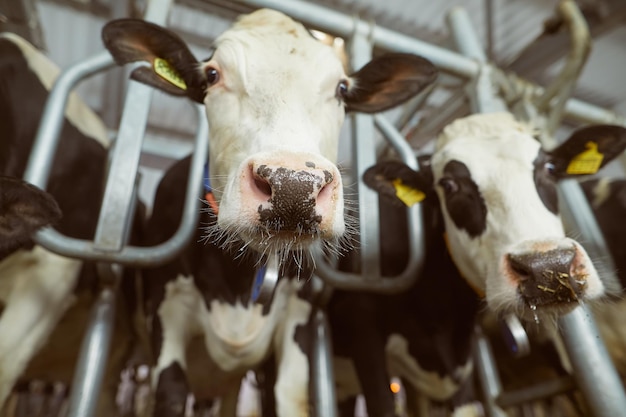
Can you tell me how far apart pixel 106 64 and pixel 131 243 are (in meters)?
0.81

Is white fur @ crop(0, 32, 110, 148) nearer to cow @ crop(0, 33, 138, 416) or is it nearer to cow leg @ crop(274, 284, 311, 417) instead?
cow @ crop(0, 33, 138, 416)

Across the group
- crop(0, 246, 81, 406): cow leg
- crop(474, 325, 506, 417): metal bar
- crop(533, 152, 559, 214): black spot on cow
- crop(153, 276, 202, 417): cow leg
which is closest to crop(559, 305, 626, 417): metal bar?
crop(533, 152, 559, 214): black spot on cow

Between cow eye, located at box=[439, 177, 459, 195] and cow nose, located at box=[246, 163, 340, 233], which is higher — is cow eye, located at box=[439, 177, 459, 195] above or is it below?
above

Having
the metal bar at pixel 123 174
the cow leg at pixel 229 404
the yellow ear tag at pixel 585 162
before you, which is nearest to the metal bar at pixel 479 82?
the yellow ear tag at pixel 585 162

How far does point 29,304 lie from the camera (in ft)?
5.05

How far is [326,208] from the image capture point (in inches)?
39.0

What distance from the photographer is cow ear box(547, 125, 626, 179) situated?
71.8 inches

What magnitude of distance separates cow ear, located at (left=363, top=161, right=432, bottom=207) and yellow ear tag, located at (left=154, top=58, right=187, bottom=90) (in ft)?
2.32

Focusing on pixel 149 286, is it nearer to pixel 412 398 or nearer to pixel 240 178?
pixel 240 178

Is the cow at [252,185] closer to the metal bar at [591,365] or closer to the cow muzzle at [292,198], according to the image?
the cow muzzle at [292,198]

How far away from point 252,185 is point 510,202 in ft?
3.11

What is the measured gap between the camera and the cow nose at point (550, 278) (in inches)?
48.9

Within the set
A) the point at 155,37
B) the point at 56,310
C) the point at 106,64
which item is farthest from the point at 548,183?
the point at 56,310

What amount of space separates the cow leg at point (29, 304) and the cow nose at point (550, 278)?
1483 mm
